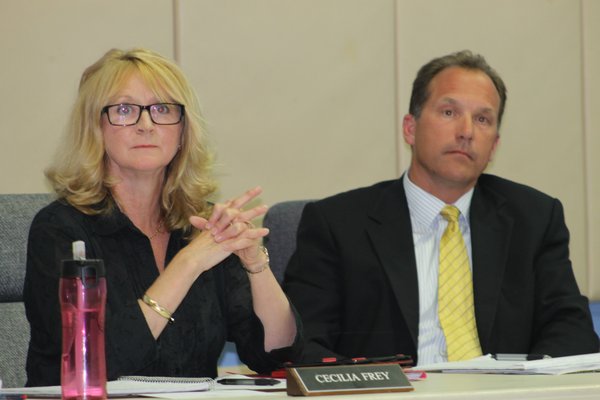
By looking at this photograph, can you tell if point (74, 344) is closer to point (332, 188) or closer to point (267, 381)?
point (267, 381)

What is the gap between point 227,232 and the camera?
2.11 meters

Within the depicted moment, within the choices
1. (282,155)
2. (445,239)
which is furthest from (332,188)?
(445,239)

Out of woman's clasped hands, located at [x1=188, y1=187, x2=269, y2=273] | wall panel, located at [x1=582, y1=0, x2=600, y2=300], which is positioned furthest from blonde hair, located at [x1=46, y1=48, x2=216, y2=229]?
wall panel, located at [x1=582, y1=0, x2=600, y2=300]

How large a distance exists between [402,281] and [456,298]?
16cm

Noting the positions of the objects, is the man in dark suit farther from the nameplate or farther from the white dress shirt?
the nameplate

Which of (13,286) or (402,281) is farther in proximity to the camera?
(402,281)

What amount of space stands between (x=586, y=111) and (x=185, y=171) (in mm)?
2189

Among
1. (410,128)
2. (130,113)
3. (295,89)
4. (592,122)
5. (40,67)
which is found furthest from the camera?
(592,122)

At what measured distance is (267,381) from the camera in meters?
1.71

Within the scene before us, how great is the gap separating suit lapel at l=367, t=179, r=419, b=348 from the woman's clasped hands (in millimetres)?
590

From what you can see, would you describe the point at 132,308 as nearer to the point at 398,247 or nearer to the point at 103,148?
the point at 103,148

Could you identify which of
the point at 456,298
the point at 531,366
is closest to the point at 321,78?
the point at 456,298

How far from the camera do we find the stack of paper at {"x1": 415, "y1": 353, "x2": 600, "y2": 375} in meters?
1.78

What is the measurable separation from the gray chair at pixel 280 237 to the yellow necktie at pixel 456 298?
417mm
